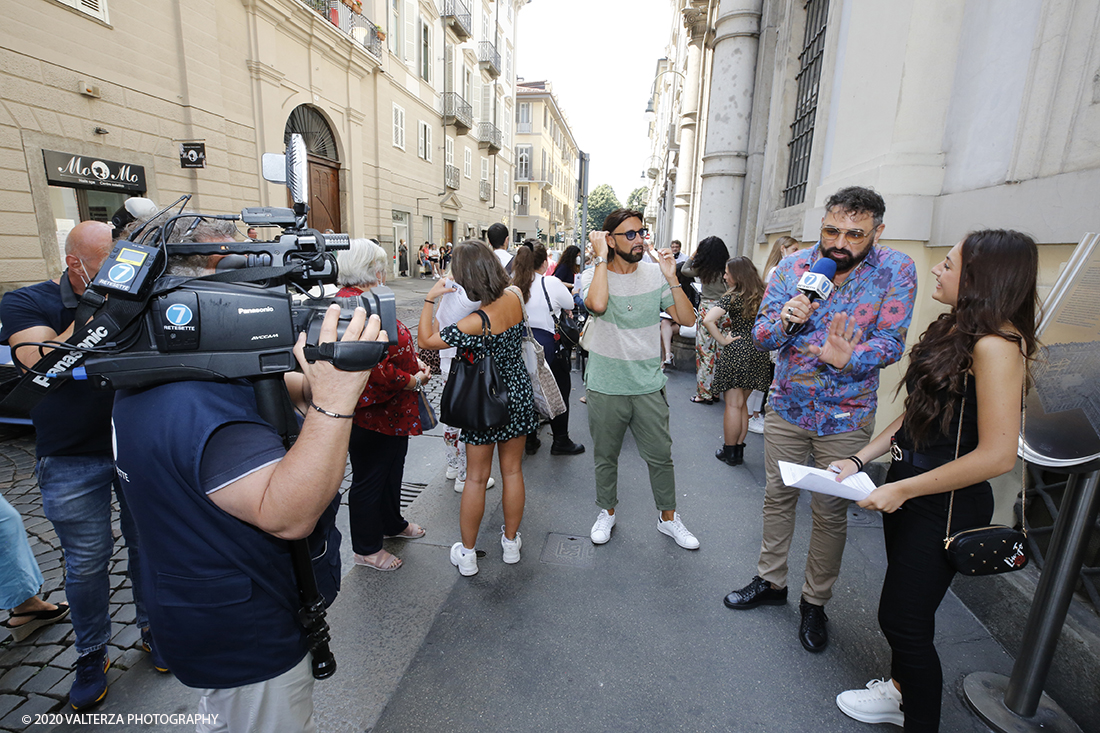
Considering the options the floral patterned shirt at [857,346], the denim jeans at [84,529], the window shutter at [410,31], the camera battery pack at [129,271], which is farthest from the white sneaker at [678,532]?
the window shutter at [410,31]

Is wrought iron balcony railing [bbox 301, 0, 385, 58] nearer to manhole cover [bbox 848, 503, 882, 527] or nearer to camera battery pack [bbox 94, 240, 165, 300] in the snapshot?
camera battery pack [bbox 94, 240, 165, 300]

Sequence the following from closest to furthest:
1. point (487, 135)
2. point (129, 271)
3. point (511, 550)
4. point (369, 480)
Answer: point (129, 271) < point (369, 480) < point (511, 550) < point (487, 135)

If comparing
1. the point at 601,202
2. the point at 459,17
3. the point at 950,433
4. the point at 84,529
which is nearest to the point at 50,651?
the point at 84,529

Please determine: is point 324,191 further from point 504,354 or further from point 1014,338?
point 1014,338

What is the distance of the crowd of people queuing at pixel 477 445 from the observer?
118 centimetres

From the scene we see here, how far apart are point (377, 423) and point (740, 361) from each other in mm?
3262

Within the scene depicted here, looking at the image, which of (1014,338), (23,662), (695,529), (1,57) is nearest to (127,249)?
(1014,338)

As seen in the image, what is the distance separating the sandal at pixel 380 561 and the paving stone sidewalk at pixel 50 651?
1.06m

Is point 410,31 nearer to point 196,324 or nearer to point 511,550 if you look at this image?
point 511,550

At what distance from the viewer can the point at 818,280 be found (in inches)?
85.7

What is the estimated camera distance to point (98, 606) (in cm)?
225

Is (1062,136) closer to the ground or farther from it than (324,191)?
closer to the ground

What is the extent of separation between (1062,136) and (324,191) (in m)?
16.9

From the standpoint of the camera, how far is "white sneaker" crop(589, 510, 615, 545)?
337cm
